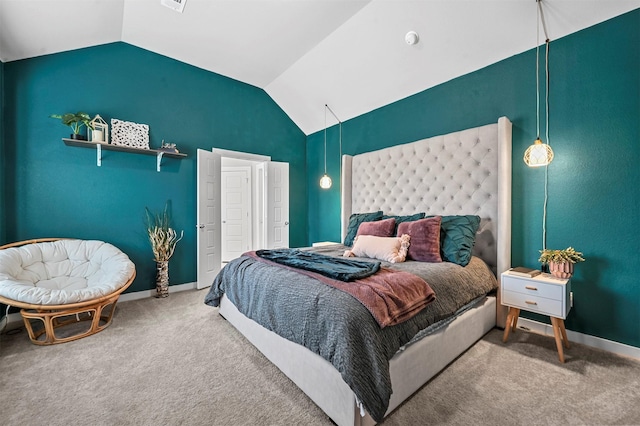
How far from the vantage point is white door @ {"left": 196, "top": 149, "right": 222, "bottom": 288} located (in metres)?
4.02

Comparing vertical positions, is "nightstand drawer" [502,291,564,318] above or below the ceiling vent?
below

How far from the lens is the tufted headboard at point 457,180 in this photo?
8.79 ft

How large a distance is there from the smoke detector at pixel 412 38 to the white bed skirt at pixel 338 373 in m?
2.70

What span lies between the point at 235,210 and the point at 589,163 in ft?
18.4

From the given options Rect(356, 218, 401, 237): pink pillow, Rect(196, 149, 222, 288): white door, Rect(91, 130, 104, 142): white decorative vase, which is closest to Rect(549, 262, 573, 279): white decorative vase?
Rect(356, 218, 401, 237): pink pillow

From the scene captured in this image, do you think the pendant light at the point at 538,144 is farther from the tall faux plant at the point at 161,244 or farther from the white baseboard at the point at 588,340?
the tall faux plant at the point at 161,244

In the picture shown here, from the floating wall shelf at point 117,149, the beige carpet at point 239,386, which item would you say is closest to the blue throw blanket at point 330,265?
the beige carpet at point 239,386

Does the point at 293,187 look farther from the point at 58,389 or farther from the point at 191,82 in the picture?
the point at 58,389

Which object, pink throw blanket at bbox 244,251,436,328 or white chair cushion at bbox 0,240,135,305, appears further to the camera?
white chair cushion at bbox 0,240,135,305

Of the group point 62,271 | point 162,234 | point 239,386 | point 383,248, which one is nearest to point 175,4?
point 162,234

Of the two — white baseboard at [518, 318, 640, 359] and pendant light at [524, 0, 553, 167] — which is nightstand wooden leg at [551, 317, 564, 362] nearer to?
white baseboard at [518, 318, 640, 359]

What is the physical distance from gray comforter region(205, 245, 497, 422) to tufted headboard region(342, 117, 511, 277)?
47cm

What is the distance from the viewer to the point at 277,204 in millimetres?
5008

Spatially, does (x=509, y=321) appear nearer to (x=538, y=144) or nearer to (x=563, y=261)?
(x=563, y=261)
